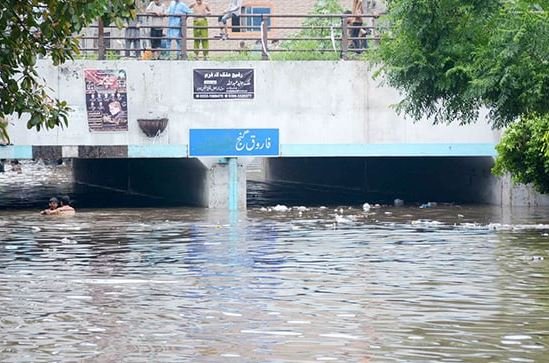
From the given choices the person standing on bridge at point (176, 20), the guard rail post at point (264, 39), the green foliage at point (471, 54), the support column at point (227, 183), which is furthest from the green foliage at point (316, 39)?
the green foliage at point (471, 54)

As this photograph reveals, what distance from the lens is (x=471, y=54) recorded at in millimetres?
21891

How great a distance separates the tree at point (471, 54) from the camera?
67.6 ft

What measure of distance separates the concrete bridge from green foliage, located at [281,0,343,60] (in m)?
0.46

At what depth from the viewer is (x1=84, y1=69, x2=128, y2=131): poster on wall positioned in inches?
1195

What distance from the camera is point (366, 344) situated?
12.2m

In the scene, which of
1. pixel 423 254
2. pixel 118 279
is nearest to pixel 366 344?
pixel 118 279

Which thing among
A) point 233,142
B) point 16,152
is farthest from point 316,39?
point 16,152

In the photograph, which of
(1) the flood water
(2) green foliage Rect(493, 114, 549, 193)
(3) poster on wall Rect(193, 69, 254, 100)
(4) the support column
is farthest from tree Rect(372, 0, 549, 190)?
(4) the support column

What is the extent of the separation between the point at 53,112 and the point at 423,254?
322 inches

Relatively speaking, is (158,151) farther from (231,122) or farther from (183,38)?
(183,38)

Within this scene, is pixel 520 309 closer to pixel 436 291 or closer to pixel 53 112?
pixel 436 291

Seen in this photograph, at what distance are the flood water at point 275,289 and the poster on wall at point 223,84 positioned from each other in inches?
141

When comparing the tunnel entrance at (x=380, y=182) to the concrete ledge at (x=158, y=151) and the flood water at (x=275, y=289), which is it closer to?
the concrete ledge at (x=158, y=151)

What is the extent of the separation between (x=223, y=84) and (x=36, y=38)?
16.8 meters
